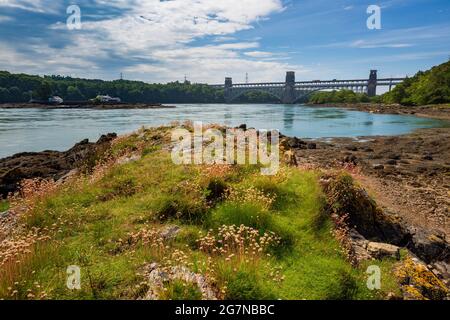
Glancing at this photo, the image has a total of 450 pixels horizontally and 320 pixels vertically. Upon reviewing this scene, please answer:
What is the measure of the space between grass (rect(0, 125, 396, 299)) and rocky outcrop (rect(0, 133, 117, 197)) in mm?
Answer: 5751

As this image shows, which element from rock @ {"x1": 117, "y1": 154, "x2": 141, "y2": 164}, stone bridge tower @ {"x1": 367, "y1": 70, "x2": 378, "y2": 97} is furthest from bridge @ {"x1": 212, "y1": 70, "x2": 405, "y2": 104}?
rock @ {"x1": 117, "y1": 154, "x2": 141, "y2": 164}

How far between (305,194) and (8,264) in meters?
6.81

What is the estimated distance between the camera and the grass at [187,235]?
5.60 meters

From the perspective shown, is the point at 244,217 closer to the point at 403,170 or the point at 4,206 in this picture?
the point at 4,206

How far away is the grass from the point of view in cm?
560

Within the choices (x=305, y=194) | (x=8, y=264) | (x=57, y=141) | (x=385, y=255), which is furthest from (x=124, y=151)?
(x=57, y=141)

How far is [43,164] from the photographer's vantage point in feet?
74.6

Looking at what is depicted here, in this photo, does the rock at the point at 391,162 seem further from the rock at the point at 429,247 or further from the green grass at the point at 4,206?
the green grass at the point at 4,206

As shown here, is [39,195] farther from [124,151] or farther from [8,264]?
[124,151]

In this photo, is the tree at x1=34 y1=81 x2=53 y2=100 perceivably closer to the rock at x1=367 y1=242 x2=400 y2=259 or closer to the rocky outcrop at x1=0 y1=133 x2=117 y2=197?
the rocky outcrop at x1=0 y1=133 x2=117 y2=197

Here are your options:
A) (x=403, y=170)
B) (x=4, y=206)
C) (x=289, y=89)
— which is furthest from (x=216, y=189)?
(x=289, y=89)

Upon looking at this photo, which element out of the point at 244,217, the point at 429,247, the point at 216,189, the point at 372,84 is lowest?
the point at 429,247

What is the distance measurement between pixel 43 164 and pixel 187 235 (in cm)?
1879
